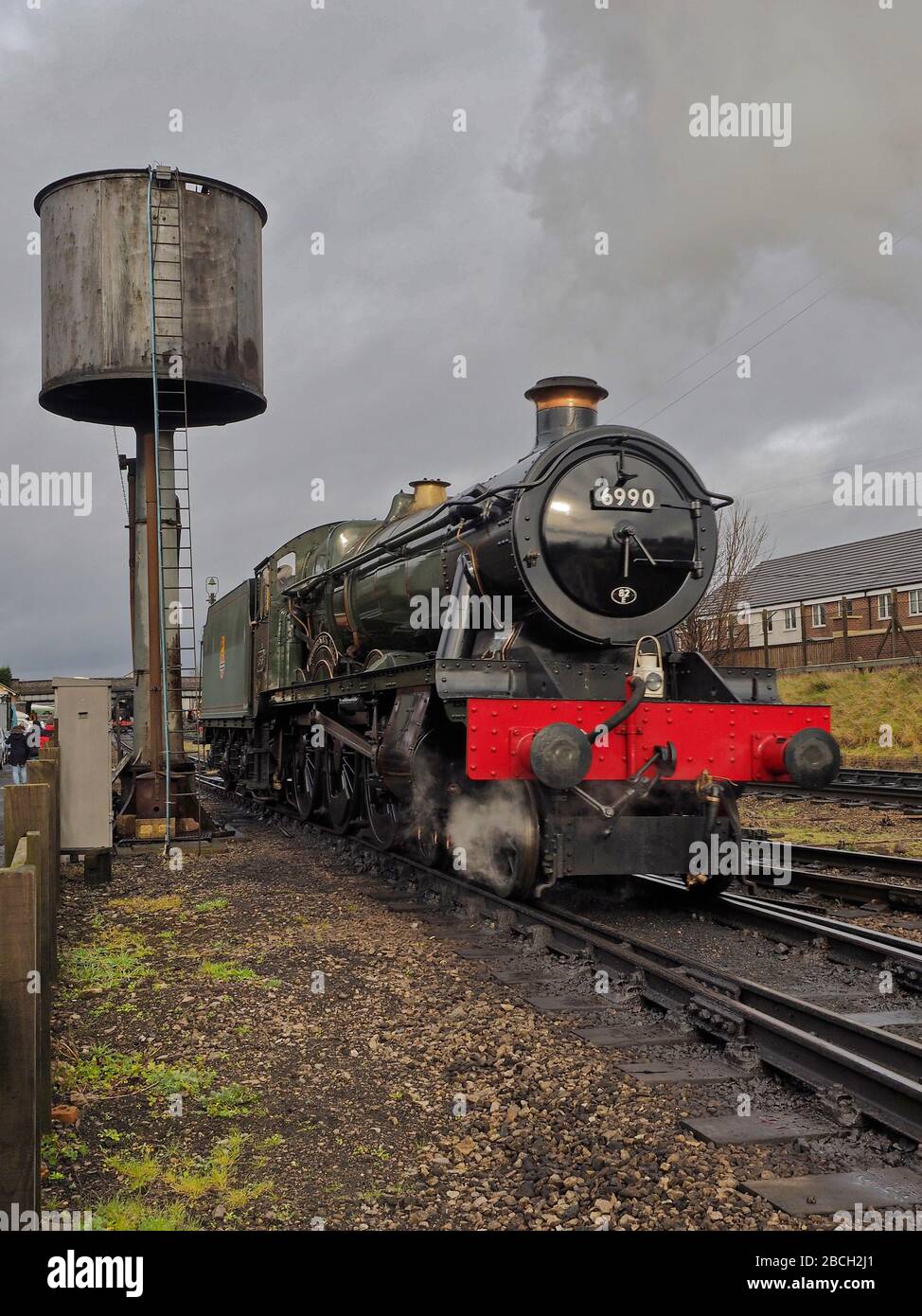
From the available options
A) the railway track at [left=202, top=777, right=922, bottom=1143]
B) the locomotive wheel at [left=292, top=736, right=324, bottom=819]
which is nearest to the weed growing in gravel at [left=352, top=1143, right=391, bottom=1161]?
the railway track at [left=202, top=777, right=922, bottom=1143]

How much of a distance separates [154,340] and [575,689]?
6.13m

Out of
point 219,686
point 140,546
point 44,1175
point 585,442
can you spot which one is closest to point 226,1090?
point 44,1175

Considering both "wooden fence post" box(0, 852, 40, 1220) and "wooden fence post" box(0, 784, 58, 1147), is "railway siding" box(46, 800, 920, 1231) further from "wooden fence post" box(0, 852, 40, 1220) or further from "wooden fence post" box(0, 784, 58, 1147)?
"wooden fence post" box(0, 852, 40, 1220)

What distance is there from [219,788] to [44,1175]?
56.7 ft

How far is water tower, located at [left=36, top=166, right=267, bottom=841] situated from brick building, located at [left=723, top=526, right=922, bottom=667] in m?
17.8

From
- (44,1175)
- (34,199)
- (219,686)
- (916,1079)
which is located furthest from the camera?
(219,686)

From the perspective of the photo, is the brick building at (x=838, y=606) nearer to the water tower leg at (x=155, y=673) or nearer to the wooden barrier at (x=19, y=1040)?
the water tower leg at (x=155, y=673)

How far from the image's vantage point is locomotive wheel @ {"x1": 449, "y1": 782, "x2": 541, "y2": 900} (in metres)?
6.86

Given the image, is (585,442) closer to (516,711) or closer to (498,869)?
(516,711)

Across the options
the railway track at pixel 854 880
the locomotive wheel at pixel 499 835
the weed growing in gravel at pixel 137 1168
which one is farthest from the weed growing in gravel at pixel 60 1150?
the railway track at pixel 854 880

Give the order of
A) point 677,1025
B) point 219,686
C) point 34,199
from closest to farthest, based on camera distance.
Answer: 1. point 677,1025
2. point 34,199
3. point 219,686

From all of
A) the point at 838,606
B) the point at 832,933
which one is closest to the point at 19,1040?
the point at 832,933

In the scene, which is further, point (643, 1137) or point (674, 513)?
point (674, 513)

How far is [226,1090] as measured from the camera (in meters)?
4.09
